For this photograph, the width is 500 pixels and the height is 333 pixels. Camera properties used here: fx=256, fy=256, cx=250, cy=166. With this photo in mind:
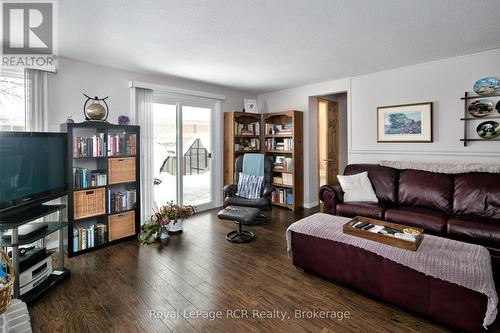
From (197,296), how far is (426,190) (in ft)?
9.86

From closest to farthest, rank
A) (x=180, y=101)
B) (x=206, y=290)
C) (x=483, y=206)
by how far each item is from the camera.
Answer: (x=206, y=290), (x=483, y=206), (x=180, y=101)

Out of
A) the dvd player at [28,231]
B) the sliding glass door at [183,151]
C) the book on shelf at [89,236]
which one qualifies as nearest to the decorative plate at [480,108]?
the sliding glass door at [183,151]

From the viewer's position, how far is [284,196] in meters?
5.11

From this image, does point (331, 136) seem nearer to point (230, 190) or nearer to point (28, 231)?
point (230, 190)

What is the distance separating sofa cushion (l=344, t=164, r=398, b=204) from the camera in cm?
355

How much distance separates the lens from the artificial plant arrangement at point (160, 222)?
3.37 m

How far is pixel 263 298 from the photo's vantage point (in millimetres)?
2162

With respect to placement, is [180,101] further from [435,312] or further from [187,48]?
[435,312]

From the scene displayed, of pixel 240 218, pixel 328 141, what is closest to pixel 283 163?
pixel 328 141

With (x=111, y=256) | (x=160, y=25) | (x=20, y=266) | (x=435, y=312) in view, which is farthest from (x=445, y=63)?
(x=20, y=266)

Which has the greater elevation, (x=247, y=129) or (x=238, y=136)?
(x=247, y=129)

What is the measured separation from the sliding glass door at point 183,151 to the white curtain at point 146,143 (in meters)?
0.19

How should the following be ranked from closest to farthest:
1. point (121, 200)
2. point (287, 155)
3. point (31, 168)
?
point (31, 168), point (121, 200), point (287, 155)

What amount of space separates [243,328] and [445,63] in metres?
4.05
